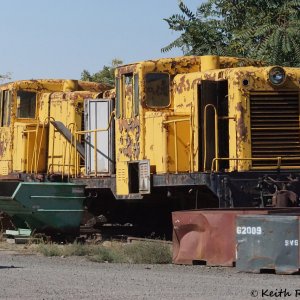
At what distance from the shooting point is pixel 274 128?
14.8 metres

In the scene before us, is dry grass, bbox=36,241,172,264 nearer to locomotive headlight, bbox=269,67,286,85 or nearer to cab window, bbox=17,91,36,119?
locomotive headlight, bbox=269,67,286,85

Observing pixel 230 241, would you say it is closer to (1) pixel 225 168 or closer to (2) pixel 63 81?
(1) pixel 225 168

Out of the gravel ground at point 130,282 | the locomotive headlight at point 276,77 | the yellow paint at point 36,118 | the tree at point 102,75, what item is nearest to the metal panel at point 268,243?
the gravel ground at point 130,282

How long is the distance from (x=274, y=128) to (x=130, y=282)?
212 inches

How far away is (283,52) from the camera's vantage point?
69.5 ft

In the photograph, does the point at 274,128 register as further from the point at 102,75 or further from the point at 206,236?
the point at 102,75

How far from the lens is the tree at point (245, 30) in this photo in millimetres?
21156

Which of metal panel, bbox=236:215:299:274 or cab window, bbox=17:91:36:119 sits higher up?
cab window, bbox=17:91:36:119

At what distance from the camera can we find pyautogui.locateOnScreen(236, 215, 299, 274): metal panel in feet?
37.9

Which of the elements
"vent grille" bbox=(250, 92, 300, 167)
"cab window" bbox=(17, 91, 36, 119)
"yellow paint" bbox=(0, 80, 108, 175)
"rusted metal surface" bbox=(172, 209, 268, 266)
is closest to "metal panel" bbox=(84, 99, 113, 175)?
"yellow paint" bbox=(0, 80, 108, 175)

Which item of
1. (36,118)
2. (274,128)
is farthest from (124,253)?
(36,118)

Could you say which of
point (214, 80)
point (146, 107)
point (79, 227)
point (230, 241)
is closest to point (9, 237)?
point (79, 227)

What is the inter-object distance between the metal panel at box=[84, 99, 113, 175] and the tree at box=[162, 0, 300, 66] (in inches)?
200

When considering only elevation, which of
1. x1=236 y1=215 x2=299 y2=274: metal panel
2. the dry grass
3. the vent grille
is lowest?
the dry grass
